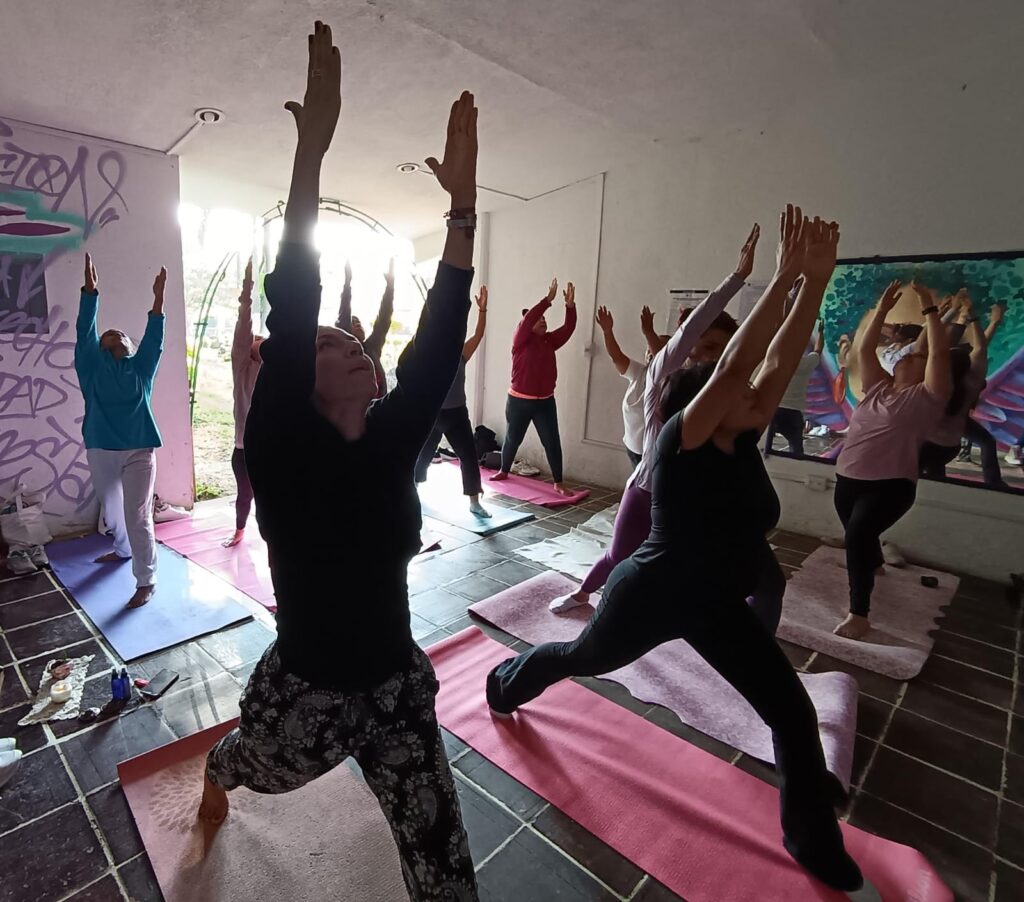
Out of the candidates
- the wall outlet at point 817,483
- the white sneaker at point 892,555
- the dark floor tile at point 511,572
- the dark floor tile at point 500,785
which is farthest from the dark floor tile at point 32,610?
the white sneaker at point 892,555

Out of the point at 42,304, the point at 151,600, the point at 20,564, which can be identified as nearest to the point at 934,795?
the point at 151,600

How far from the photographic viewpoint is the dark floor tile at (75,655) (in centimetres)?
239

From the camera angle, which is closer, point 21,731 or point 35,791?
point 35,791

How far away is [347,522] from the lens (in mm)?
1040

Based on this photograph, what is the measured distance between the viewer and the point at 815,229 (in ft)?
4.96

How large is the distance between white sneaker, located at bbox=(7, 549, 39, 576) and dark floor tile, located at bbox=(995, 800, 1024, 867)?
14.5ft

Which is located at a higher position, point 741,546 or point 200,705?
point 741,546

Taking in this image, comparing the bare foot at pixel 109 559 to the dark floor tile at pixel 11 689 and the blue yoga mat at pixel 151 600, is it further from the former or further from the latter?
the dark floor tile at pixel 11 689

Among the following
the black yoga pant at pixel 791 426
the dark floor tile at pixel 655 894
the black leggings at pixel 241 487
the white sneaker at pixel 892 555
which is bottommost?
the dark floor tile at pixel 655 894

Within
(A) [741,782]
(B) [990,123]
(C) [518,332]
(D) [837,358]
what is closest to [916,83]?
(B) [990,123]

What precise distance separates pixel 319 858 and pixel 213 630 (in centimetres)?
148

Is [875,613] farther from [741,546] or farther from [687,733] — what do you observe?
[741,546]

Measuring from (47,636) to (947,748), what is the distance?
145 inches

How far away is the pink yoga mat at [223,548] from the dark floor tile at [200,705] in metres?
0.62
